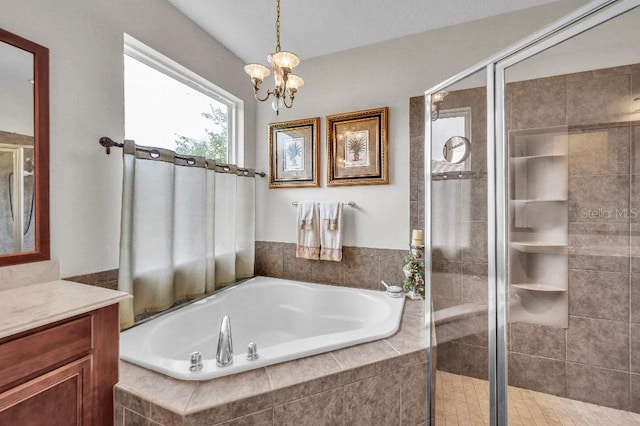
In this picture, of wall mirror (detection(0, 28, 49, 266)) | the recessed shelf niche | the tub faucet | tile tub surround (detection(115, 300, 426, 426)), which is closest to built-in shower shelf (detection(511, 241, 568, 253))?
the recessed shelf niche

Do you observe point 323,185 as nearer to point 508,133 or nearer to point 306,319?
point 306,319

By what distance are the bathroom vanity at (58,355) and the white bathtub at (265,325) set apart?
19 cm

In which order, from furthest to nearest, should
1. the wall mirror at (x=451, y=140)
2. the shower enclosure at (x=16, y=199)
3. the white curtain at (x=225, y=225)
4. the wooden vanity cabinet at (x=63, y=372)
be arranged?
the white curtain at (x=225, y=225) < the wall mirror at (x=451, y=140) < the shower enclosure at (x=16, y=199) < the wooden vanity cabinet at (x=63, y=372)

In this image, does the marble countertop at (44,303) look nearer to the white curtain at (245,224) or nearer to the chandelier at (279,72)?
the chandelier at (279,72)

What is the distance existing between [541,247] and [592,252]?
25 cm

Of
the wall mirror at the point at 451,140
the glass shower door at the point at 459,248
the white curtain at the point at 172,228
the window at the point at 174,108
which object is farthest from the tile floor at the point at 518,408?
the window at the point at 174,108

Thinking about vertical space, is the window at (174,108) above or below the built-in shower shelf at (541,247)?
above

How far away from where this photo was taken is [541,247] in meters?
1.64

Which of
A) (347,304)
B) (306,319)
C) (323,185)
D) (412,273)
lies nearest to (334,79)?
(323,185)

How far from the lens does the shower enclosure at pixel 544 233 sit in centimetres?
147

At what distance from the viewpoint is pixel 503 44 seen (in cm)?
194

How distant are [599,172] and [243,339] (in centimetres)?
251

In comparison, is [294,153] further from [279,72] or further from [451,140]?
[451,140]

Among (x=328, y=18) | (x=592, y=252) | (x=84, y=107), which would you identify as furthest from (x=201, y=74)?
(x=592, y=252)
